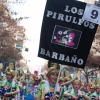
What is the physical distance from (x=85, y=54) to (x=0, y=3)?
55.9ft

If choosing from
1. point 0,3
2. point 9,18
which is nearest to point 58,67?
point 0,3

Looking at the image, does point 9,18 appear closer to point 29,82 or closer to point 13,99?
point 29,82

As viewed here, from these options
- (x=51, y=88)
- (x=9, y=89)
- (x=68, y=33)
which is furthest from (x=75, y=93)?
(x=68, y=33)

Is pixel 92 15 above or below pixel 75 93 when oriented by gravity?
above

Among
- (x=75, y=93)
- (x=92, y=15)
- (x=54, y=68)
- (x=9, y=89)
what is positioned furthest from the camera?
(x=75, y=93)

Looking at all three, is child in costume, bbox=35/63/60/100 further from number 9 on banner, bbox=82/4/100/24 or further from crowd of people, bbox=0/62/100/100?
number 9 on banner, bbox=82/4/100/24

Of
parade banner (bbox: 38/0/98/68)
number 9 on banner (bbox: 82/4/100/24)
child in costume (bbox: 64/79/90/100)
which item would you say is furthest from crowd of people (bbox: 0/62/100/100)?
number 9 on banner (bbox: 82/4/100/24)

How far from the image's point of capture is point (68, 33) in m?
8.12

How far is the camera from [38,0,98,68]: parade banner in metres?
8.07

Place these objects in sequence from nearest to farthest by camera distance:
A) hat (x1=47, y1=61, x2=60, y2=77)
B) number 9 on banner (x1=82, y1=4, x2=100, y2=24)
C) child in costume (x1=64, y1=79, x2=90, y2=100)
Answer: number 9 on banner (x1=82, y1=4, x2=100, y2=24), hat (x1=47, y1=61, x2=60, y2=77), child in costume (x1=64, y1=79, x2=90, y2=100)

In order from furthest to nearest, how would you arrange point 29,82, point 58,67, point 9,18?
point 9,18
point 29,82
point 58,67

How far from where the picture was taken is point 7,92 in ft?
36.1

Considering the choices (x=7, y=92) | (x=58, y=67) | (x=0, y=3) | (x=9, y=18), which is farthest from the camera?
(x=9, y=18)

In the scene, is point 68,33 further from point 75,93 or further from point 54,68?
point 75,93
